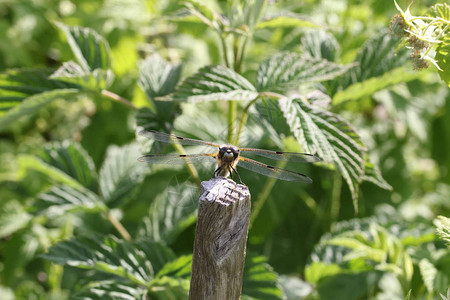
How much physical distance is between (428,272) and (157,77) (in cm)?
99

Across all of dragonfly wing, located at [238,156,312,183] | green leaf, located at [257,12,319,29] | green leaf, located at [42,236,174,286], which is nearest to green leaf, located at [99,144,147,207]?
green leaf, located at [42,236,174,286]

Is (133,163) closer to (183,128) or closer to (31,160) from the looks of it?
(183,128)

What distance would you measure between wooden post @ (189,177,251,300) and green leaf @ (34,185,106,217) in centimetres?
68

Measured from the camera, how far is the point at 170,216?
6.17 feet

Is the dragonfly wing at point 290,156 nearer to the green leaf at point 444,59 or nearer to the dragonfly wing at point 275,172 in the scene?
the dragonfly wing at point 275,172

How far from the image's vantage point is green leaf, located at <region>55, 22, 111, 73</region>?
1.63 m

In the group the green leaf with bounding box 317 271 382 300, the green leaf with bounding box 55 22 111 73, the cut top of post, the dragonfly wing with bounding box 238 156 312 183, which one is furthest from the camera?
the green leaf with bounding box 317 271 382 300

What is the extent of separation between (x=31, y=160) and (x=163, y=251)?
554 mm

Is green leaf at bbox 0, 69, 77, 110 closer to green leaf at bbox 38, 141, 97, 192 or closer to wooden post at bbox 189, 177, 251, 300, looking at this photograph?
green leaf at bbox 38, 141, 97, 192

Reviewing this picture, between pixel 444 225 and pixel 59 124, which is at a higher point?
pixel 59 124

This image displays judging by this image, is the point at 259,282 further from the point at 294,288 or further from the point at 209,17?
the point at 209,17

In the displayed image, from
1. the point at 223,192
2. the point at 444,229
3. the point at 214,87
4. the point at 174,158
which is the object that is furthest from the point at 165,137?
the point at 444,229

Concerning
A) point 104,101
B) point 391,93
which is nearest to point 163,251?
point 104,101

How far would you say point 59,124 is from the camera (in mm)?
2891
